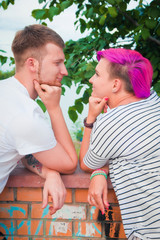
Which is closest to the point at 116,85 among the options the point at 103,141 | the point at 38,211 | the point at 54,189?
the point at 103,141

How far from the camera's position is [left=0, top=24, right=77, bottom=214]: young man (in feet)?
5.81

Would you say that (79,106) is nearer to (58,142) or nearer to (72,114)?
(72,114)

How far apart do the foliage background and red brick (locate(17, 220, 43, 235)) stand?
1.17 metres

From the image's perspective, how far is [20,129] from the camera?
1.73 m

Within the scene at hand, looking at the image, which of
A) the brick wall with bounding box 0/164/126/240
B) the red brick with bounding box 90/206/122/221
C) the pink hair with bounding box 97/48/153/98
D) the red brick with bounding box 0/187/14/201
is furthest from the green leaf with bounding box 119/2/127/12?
the red brick with bounding box 0/187/14/201

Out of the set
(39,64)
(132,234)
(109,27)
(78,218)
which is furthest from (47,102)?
(109,27)

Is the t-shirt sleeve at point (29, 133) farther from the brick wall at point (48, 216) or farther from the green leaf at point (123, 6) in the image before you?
the green leaf at point (123, 6)

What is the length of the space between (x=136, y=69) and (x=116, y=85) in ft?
0.62

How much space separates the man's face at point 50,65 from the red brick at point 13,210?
111 cm

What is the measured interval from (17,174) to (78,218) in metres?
0.66

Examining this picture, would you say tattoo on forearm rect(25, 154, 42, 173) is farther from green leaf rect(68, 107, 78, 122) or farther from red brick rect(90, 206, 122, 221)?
green leaf rect(68, 107, 78, 122)

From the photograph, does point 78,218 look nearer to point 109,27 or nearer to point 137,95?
point 137,95

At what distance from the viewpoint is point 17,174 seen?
2232 millimetres

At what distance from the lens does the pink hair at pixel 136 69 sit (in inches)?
75.8
